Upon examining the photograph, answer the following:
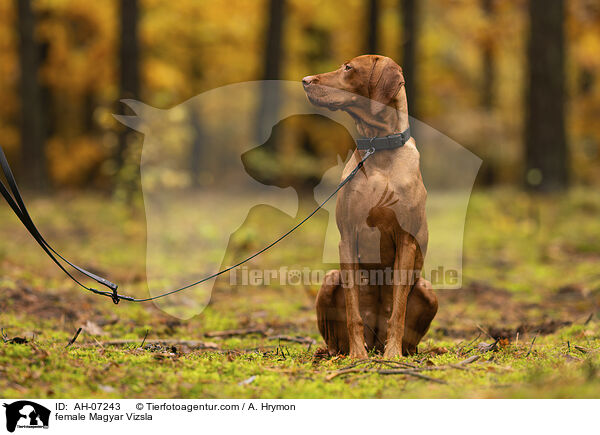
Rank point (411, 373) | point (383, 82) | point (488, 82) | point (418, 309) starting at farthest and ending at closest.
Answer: point (488, 82)
point (418, 309)
point (383, 82)
point (411, 373)

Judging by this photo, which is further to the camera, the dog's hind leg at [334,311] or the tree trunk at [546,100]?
the tree trunk at [546,100]

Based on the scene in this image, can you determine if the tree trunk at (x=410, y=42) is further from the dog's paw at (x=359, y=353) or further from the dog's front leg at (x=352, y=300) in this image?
the dog's paw at (x=359, y=353)

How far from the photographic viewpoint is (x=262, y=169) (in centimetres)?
1028

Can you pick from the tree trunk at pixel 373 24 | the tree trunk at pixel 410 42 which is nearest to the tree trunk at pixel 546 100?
the tree trunk at pixel 410 42

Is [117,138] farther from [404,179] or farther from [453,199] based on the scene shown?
[404,179]

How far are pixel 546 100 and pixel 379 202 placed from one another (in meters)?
9.28

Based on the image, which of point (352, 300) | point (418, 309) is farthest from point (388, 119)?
point (418, 309)

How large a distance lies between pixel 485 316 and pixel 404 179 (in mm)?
3039

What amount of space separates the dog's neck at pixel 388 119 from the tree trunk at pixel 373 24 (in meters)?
13.1

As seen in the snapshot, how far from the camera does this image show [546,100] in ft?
39.1

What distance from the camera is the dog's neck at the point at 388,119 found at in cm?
401

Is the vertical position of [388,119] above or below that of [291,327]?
above

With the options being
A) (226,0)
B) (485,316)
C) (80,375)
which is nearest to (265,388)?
(80,375)

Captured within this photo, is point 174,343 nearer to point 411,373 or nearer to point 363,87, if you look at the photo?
point 411,373
